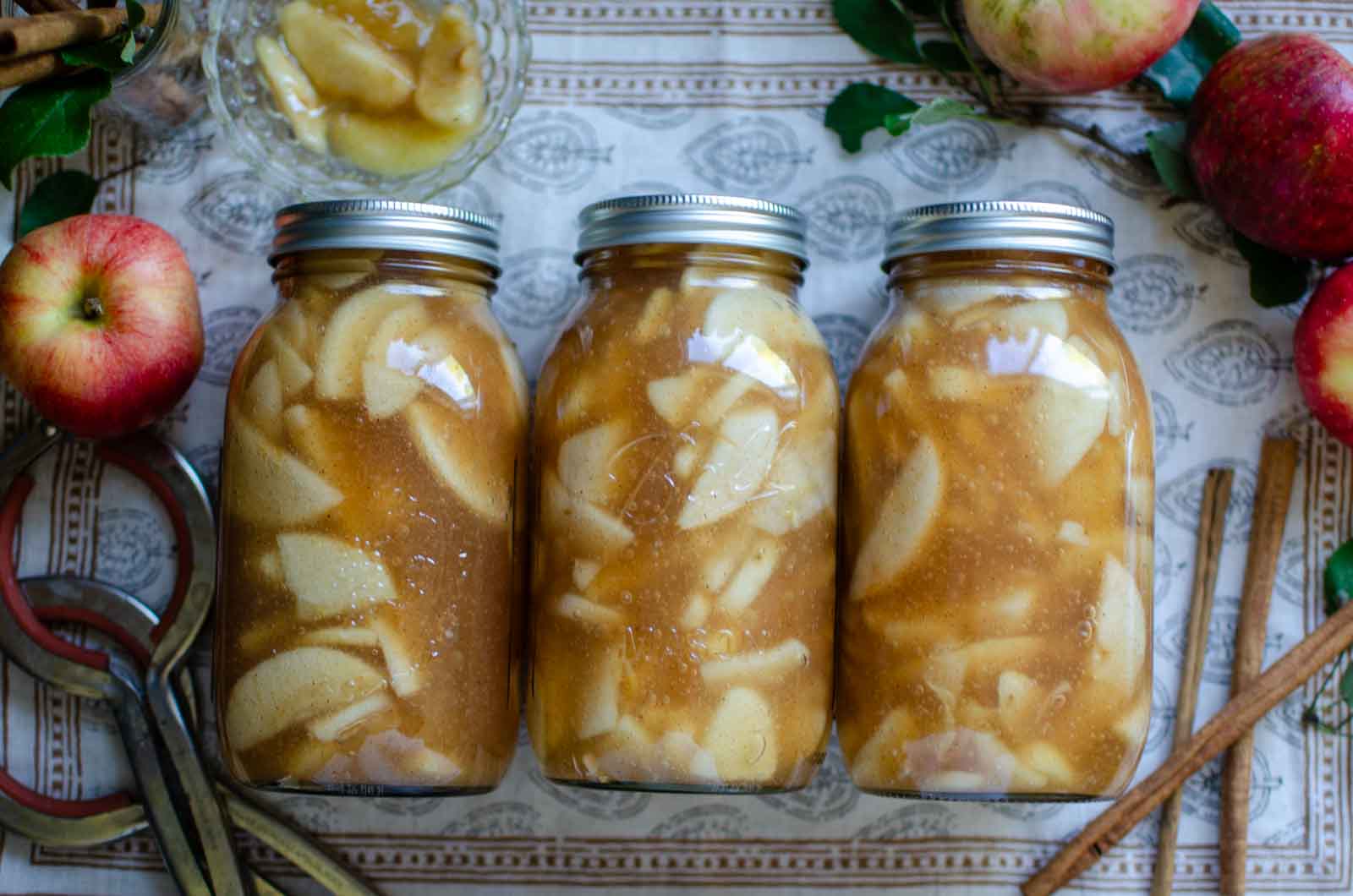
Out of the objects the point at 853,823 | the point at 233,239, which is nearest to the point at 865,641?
the point at 853,823

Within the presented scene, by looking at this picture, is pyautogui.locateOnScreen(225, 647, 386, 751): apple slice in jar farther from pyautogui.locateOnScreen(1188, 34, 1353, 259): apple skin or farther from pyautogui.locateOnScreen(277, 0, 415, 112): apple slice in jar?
pyautogui.locateOnScreen(1188, 34, 1353, 259): apple skin

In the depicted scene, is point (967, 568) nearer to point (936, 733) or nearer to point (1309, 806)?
point (936, 733)

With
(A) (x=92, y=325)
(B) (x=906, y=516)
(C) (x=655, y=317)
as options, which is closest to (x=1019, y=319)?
(B) (x=906, y=516)

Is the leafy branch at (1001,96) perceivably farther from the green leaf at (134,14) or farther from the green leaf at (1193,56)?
the green leaf at (134,14)

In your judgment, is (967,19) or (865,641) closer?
(865,641)

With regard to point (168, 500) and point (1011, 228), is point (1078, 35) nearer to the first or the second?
point (1011, 228)

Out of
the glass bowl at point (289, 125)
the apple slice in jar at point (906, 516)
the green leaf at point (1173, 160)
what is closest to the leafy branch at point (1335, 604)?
the green leaf at point (1173, 160)
